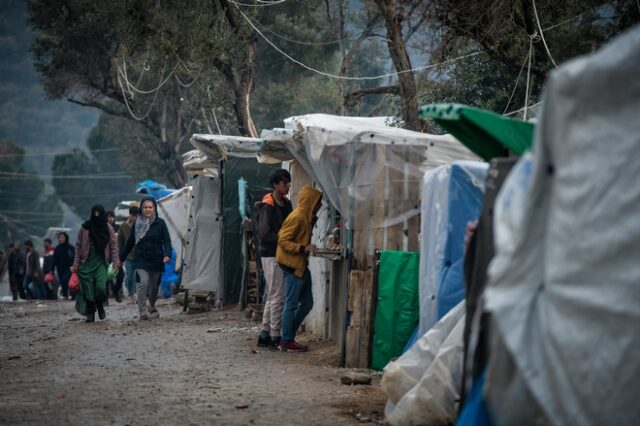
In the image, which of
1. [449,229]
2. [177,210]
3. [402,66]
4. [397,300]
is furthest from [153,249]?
[177,210]

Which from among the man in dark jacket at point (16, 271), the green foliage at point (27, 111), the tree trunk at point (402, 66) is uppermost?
the green foliage at point (27, 111)

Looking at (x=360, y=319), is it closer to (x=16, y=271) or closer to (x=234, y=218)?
(x=234, y=218)

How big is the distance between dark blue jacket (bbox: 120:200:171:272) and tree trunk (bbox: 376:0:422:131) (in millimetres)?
4212

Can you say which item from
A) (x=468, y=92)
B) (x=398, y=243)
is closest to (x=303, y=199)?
(x=398, y=243)

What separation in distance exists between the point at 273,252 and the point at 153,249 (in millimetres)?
4293

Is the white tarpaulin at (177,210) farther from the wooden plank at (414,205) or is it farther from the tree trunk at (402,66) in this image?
the wooden plank at (414,205)

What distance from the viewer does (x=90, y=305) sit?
15.4 metres

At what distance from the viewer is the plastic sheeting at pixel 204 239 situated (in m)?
17.5

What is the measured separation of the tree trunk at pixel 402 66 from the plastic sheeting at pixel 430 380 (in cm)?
758

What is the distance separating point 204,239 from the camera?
58.2 feet

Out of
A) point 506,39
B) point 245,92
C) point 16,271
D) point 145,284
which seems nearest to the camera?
point 506,39

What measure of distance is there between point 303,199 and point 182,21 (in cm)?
1287

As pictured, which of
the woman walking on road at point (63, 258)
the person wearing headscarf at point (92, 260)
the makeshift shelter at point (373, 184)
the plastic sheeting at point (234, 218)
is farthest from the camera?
the woman walking on road at point (63, 258)

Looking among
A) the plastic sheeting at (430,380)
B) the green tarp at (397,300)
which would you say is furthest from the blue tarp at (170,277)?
the plastic sheeting at (430,380)
